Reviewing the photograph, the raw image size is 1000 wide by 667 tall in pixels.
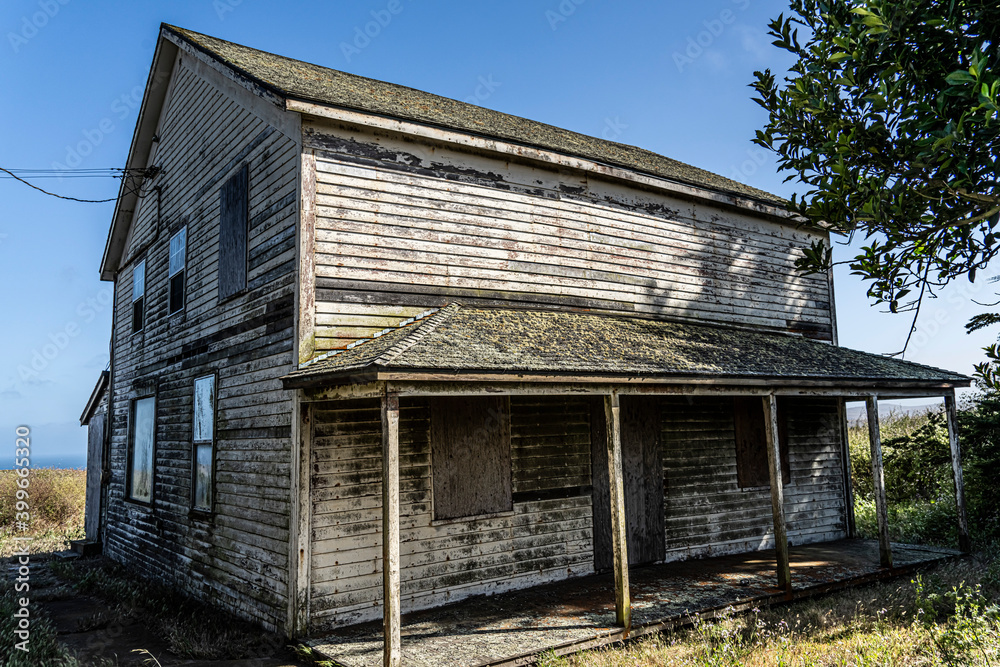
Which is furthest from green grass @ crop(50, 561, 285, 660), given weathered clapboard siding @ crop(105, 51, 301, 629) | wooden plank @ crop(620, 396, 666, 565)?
wooden plank @ crop(620, 396, 666, 565)

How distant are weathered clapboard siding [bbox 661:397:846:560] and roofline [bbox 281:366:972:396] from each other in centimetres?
252

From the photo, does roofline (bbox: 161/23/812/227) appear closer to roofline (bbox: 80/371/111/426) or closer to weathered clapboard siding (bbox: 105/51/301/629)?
weathered clapboard siding (bbox: 105/51/301/629)

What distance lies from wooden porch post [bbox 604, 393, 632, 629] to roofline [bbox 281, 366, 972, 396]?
1.42ft

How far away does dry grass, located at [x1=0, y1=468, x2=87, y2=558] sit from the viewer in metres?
18.0

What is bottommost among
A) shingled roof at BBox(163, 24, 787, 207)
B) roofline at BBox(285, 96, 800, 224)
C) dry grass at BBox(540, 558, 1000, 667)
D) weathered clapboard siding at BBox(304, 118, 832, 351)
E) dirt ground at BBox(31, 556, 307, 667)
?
dirt ground at BBox(31, 556, 307, 667)

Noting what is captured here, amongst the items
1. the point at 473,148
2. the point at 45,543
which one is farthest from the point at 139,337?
the point at 473,148

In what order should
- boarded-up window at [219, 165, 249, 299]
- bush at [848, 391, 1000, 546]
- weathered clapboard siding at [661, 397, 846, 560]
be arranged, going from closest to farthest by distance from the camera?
boarded-up window at [219, 165, 249, 299]
weathered clapboard siding at [661, 397, 846, 560]
bush at [848, 391, 1000, 546]

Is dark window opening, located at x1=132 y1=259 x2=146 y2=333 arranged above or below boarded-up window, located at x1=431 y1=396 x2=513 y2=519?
above

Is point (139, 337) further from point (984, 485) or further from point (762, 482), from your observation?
point (984, 485)

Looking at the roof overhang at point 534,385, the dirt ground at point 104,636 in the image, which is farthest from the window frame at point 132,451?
the roof overhang at point 534,385

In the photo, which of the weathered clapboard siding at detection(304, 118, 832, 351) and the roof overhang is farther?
the weathered clapboard siding at detection(304, 118, 832, 351)

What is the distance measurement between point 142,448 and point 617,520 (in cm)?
977

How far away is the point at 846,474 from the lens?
14.1 meters

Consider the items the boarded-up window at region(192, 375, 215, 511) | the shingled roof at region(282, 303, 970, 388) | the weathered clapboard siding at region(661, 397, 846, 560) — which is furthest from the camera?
the weathered clapboard siding at region(661, 397, 846, 560)
